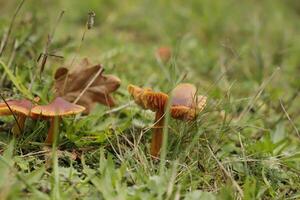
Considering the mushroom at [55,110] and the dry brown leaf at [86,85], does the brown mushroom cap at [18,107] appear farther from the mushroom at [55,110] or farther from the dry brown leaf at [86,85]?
the dry brown leaf at [86,85]

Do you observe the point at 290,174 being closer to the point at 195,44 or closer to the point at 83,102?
the point at 83,102

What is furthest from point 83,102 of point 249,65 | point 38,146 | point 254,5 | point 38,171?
point 254,5

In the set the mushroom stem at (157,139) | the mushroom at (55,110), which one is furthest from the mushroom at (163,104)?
the mushroom at (55,110)

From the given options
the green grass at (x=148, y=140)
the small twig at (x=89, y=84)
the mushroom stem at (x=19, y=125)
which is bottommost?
the green grass at (x=148, y=140)

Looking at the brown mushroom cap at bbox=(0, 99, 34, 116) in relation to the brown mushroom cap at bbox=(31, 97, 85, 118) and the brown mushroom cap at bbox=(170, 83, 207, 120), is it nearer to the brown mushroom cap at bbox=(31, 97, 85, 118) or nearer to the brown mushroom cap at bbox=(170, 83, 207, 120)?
the brown mushroom cap at bbox=(31, 97, 85, 118)

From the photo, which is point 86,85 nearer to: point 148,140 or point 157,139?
point 148,140

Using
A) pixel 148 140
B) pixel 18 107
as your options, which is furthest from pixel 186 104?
pixel 18 107
